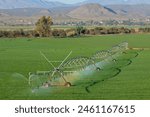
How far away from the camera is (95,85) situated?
13562mm

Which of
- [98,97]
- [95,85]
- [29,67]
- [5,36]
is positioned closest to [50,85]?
[95,85]

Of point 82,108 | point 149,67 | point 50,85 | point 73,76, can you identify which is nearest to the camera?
point 82,108

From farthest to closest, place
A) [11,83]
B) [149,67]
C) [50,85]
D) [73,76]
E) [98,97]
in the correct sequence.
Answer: [149,67], [73,76], [11,83], [50,85], [98,97]

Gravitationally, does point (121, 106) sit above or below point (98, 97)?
above

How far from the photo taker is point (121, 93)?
39.5 ft

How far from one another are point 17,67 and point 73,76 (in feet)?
14.7

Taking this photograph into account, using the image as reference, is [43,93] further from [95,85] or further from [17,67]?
[17,67]

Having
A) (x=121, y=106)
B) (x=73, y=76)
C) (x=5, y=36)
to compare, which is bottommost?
(x=5, y=36)

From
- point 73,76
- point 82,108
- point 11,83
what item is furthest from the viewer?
point 73,76

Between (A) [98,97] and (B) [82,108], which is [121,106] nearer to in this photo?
(B) [82,108]

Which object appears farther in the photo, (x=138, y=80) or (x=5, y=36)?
(x=5, y=36)

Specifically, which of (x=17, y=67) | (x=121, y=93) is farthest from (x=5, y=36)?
(x=121, y=93)

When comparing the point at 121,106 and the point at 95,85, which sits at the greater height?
the point at 121,106

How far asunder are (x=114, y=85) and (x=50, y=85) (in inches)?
70.7
